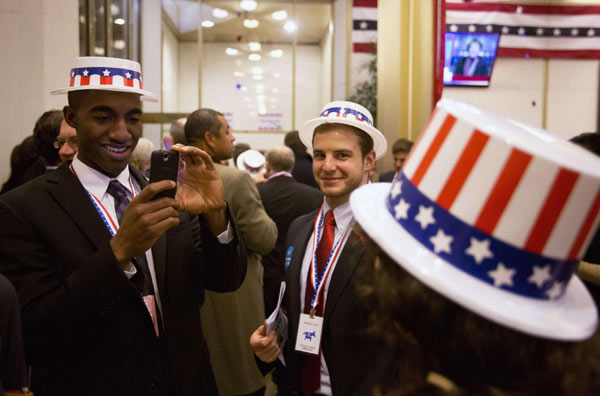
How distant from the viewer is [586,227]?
0.80 meters

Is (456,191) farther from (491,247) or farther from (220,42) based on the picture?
(220,42)

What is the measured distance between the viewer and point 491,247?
0.80 m

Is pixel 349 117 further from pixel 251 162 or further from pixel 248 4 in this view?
pixel 248 4

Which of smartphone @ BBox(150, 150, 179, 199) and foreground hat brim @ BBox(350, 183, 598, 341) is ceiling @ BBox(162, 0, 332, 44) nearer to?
smartphone @ BBox(150, 150, 179, 199)

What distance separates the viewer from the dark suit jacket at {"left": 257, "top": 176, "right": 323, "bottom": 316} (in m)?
4.15

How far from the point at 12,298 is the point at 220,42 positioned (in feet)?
32.0

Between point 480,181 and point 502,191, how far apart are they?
0.12 feet

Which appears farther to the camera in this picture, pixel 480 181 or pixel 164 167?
pixel 164 167

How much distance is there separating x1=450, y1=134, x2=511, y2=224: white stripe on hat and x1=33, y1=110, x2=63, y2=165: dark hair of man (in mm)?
2724

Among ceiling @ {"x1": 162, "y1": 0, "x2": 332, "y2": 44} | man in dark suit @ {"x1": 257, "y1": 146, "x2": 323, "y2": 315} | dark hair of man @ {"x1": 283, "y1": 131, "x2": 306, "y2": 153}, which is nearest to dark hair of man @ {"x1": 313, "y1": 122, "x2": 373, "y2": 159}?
man in dark suit @ {"x1": 257, "y1": 146, "x2": 323, "y2": 315}

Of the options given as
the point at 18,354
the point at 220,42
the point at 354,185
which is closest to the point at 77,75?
the point at 18,354

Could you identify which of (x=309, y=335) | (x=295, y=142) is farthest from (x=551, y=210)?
(x=295, y=142)

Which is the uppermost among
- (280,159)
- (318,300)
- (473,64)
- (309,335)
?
(473,64)

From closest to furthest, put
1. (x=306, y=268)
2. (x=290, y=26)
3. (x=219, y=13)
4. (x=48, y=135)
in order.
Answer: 1. (x=306, y=268)
2. (x=48, y=135)
3. (x=219, y=13)
4. (x=290, y=26)
